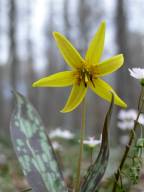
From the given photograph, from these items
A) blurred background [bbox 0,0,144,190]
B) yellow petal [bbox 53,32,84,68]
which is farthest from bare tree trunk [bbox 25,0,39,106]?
yellow petal [bbox 53,32,84,68]

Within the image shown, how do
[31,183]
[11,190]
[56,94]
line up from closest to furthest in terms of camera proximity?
1. [31,183]
2. [11,190]
3. [56,94]

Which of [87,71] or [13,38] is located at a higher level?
[87,71]

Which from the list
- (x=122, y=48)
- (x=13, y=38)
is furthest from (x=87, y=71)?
(x=13, y=38)

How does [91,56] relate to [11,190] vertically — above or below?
above

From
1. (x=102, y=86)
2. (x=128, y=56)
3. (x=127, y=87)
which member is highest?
(x=102, y=86)

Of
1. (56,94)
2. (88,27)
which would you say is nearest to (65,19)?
(88,27)

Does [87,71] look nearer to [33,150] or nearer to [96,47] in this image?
[96,47]

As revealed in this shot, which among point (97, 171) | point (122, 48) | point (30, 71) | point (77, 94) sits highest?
point (77, 94)

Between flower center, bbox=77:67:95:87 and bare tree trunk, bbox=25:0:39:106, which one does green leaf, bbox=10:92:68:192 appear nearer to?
flower center, bbox=77:67:95:87

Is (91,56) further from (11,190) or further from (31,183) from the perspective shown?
(11,190)
